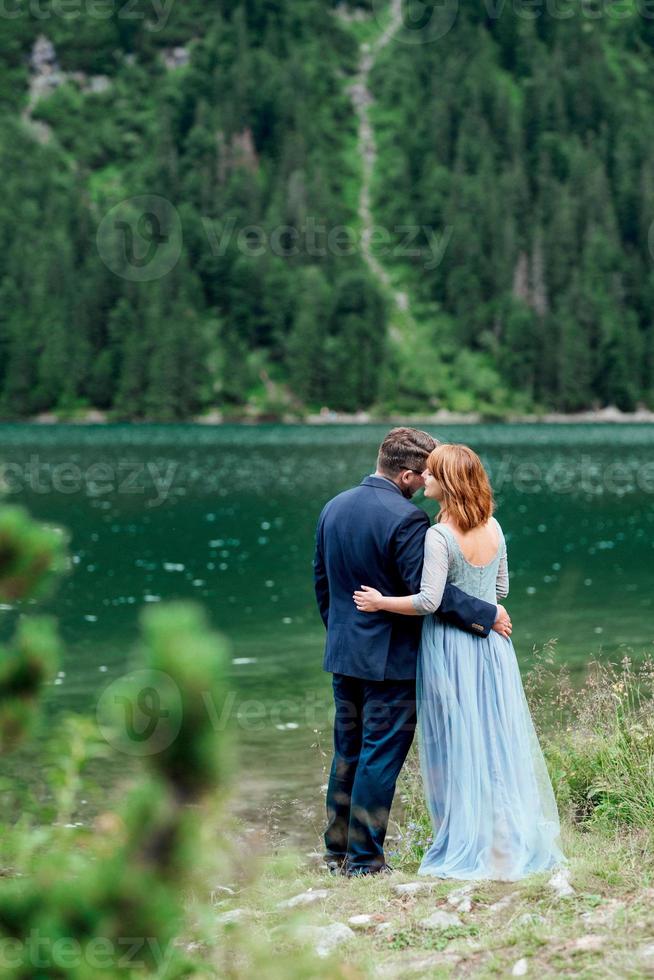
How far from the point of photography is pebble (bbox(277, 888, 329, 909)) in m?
6.13

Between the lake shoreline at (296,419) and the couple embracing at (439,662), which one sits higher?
the couple embracing at (439,662)

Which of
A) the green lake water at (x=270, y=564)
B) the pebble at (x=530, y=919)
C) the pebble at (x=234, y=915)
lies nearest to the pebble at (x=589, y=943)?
the pebble at (x=530, y=919)

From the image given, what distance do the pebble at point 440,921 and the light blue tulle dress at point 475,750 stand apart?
0.82 m

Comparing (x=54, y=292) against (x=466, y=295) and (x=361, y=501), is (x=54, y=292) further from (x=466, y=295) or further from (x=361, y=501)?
(x=361, y=501)

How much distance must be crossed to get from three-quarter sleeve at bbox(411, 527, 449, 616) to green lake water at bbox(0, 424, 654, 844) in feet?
4.68

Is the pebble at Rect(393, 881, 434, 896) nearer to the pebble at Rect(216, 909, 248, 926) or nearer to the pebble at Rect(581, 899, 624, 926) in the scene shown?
the pebble at Rect(216, 909, 248, 926)

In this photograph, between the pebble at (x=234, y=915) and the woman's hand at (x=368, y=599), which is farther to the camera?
the woman's hand at (x=368, y=599)

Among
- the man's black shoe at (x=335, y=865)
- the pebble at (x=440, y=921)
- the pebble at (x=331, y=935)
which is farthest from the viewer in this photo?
the man's black shoe at (x=335, y=865)

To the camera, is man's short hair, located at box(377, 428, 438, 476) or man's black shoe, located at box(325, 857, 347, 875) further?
man's black shoe, located at box(325, 857, 347, 875)

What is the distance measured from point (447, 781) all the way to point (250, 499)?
50817 mm

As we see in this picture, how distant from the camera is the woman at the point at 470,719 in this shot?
6.46 metres

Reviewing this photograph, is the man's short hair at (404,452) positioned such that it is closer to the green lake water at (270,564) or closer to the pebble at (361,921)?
the green lake water at (270,564)

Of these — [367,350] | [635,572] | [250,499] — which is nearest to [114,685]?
[635,572]

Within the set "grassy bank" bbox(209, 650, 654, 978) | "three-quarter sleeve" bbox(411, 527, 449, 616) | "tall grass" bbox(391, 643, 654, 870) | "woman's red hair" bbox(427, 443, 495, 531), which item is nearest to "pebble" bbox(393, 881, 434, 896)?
"grassy bank" bbox(209, 650, 654, 978)
